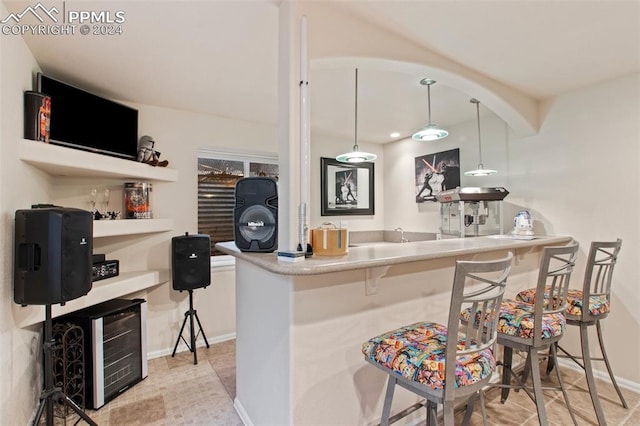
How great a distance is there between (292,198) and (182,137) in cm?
220

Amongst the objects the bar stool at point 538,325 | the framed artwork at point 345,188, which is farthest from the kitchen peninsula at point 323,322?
the framed artwork at point 345,188

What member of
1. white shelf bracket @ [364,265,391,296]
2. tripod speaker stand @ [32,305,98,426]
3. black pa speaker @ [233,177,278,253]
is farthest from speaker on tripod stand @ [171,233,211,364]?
white shelf bracket @ [364,265,391,296]

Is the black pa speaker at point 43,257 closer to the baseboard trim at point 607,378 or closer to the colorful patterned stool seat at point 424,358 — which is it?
the colorful patterned stool seat at point 424,358

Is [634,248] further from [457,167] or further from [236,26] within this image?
[236,26]

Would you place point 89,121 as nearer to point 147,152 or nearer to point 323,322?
point 147,152

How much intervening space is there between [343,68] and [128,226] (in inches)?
83.1

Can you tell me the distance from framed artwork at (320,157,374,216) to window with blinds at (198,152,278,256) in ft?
3.24

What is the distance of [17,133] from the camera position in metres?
1.72

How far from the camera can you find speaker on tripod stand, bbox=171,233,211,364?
109 inches

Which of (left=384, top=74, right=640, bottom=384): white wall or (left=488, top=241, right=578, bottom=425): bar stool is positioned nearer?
(left=488, top=241, right=578, bottom=425): bar stool

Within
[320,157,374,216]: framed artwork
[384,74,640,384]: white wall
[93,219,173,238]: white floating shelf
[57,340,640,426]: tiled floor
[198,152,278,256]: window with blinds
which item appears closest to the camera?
[57,340,640,426]: tiled floor

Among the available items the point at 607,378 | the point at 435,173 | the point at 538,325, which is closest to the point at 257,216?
the point at 538,325

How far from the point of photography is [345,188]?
4320 mm

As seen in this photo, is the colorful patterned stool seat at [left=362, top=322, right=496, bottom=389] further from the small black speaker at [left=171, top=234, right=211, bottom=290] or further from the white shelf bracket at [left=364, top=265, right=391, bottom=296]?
the small black speaker at [left=171, top=234, right=211, bottom=290]
